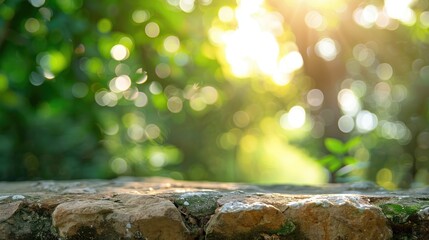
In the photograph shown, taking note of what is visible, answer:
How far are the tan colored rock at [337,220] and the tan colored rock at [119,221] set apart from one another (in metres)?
0.29

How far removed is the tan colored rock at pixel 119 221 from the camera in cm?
142

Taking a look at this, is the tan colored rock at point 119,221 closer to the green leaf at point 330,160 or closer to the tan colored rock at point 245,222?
the tan colored rock at point 245,222

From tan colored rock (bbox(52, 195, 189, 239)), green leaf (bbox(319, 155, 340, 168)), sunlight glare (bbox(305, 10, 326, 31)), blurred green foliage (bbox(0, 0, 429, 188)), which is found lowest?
tan colored rock (bbox(52, 195, 189, 239))

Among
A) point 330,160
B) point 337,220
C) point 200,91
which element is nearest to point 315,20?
point 200,91

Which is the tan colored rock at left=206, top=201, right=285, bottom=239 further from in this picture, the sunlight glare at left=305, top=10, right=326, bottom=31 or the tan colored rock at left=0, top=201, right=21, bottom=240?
the sunlight glare at left=305, top=10, right=326, bottom=31

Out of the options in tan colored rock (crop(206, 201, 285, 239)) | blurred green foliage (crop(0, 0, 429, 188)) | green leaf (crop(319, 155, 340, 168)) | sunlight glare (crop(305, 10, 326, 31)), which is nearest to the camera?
tan colored rock (crop(206, 201, 285, 239))

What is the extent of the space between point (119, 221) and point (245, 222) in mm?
306

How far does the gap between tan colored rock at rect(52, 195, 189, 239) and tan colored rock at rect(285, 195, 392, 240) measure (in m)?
0.29

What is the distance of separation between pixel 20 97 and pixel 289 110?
8.45 m

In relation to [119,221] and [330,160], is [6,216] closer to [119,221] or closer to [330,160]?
[119,221]

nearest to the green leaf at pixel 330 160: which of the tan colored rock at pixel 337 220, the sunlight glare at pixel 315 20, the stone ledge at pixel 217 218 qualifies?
the stone ledge at pixel 217 218

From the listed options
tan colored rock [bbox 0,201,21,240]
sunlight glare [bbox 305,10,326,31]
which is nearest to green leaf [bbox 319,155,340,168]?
tan colored rock [bbox 0,201,21,240]

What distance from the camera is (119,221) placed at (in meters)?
1.44

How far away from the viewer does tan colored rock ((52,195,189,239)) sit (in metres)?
1.42
